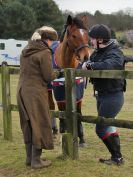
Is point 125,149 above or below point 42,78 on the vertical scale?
below

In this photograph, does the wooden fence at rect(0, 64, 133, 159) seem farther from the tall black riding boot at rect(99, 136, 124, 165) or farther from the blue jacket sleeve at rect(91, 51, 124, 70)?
the tall black riding boot at rect(99, 136, 124, 165)

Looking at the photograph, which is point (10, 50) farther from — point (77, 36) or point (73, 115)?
point (73, 115)

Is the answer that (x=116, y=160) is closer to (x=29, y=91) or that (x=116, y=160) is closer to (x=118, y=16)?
(x=29, y=91)

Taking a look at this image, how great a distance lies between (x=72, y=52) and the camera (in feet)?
25.9

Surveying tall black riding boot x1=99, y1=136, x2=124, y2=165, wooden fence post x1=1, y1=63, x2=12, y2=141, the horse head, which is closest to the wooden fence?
tall black riding boot x1=99, y1=136, x2=124, y2=165

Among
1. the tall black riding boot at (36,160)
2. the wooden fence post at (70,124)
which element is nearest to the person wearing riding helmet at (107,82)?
the wooden fence post at (70,124)

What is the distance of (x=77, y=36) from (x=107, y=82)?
1910 mm

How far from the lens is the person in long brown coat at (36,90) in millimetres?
5977

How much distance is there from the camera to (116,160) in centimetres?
633

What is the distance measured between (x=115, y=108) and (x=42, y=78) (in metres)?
1.07

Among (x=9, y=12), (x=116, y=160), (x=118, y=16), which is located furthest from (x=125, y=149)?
(x=118, y=16)

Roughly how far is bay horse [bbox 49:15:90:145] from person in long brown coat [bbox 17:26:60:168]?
153 centimetres

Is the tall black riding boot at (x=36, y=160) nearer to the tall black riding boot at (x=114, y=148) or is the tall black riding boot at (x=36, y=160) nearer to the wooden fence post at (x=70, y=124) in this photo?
the wooden fence post at (x=70, y=124)

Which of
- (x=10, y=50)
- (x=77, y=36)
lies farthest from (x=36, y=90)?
(x=10, y=50)
